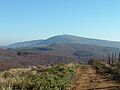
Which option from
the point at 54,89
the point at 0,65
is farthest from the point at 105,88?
the point at 0,65

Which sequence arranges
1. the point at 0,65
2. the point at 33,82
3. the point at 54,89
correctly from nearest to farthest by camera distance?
1. the point at 54,89
2. the point at 33,82
3. the point at 0,65

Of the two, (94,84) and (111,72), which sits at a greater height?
(94,84)

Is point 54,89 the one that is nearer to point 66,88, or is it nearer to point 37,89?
point 37,89

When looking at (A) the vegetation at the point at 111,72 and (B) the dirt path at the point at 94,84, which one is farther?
(A) the vegetation at the point at 111,72

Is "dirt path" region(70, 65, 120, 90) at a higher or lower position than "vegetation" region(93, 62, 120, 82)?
higher

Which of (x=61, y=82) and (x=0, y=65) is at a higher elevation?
(x=61, y=82)

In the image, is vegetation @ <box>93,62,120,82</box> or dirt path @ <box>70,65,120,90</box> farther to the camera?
vegetation @ <box>93,62,120,82</box>

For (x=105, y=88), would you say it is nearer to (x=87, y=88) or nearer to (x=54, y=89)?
(x=87, y=88)

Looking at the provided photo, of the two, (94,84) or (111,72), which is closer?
(94,84)

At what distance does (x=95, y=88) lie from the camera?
45.9 ft

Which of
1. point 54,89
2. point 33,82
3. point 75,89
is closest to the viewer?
point 54,89

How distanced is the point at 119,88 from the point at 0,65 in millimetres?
158732

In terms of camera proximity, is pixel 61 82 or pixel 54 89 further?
pixel 61 82

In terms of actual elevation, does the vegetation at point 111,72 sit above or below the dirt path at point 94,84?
below
